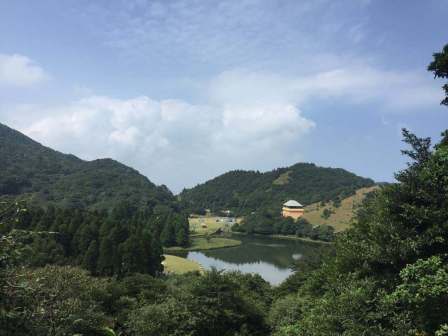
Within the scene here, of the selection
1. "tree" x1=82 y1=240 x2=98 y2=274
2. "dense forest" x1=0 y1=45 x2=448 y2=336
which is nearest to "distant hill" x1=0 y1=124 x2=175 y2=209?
"tree" x1=82 y1=240 x2=98 y2=274

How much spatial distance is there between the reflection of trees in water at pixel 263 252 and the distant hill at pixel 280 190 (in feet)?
169

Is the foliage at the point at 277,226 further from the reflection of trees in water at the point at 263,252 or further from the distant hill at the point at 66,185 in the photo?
the distant hill at the point at 66,185

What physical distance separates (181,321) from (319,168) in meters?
187

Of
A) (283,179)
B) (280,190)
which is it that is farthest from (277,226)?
(283,179)

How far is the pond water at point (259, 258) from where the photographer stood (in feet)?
198

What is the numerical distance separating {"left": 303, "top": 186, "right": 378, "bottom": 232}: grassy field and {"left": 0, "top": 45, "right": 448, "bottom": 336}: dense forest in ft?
319

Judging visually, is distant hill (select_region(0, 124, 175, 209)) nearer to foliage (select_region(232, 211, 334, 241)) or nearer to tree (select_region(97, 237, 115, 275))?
foliage (select_region(232, 211, 334, 241))

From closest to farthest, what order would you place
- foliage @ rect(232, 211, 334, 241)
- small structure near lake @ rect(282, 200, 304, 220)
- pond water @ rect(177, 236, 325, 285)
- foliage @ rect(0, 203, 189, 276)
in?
foliage @ rect(0, 203, 189, 276), pond water @ rect(177, 236, 325, 285), foliage @ rect(232, 211, 334, 241), small structure near lake @ rect(282, 200, 304, 220)

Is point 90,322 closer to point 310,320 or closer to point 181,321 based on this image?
point 181,321

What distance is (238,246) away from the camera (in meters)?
89.3

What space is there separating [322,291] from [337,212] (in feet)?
364

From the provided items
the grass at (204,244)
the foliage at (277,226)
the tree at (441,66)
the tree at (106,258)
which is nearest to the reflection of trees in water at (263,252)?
the grass at (204,244)

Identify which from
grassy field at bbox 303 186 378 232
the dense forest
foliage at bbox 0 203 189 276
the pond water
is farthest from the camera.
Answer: grassy field at bbox 303 186 378 232

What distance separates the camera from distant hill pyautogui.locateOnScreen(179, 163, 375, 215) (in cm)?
16438
